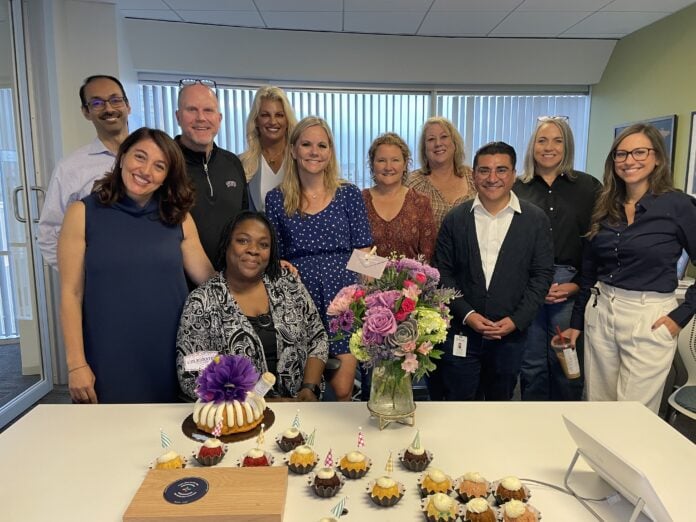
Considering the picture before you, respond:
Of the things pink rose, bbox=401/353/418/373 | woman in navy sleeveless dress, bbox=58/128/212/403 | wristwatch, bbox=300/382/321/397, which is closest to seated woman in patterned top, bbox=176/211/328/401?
wristwatch, bbox=300/382/321/397

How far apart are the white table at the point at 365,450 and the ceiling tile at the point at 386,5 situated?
10.7 ft

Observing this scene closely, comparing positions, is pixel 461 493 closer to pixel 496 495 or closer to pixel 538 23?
pixel 496 495

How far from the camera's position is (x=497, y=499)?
118cm

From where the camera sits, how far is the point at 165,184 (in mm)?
1975

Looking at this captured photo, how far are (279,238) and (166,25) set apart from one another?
3.04 metres

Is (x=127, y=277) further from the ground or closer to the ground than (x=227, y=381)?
further from the ground

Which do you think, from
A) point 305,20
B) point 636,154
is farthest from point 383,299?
point 305,20

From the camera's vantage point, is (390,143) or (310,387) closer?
(310,387)

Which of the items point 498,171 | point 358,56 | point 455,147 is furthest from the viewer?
point 358,56

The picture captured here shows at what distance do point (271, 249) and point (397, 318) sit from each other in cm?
82

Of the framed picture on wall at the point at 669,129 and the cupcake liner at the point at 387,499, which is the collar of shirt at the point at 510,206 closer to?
the cupcake liner at the point at 387,499

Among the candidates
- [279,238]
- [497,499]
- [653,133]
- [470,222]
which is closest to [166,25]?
[279,238]

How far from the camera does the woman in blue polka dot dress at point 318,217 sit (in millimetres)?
2396

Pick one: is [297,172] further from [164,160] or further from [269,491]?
[269,491]
